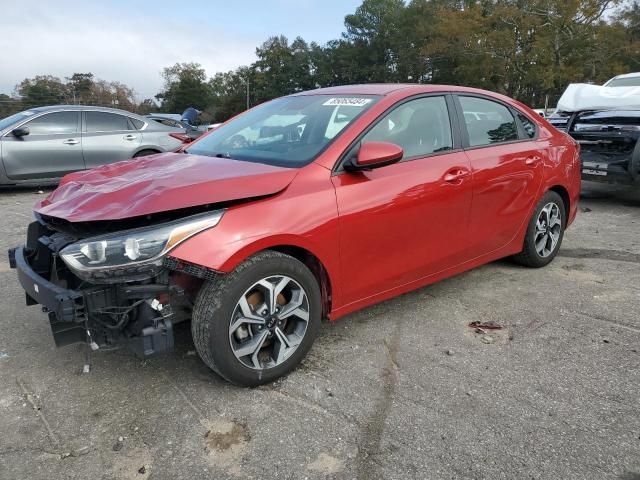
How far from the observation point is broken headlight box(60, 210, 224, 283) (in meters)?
2.39

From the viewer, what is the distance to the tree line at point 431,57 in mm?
29266

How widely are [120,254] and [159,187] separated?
1.32ft

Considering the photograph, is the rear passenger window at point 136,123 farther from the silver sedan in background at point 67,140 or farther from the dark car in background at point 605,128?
the dark car in background at point 605,128

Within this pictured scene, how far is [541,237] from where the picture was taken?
4.67 meters

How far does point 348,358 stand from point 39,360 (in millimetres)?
1844

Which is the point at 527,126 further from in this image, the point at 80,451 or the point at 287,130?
the point at 80,451

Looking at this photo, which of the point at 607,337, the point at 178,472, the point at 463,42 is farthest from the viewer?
the point at 463,42

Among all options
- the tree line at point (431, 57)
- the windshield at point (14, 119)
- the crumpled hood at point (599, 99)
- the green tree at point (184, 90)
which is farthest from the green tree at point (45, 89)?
the crumpled hood at point (599, 99)

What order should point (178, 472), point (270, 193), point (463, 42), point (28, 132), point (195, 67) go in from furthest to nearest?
point (195, 67) → point (463, 42) → point (28, 132) → point (270, 193) → point (178, 472)

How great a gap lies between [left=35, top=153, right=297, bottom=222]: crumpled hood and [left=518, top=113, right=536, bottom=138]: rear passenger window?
2.50 metres

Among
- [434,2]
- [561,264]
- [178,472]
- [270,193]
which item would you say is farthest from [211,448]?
[434,2]

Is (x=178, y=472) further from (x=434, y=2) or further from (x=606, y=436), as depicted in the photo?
(x=434, y=2)

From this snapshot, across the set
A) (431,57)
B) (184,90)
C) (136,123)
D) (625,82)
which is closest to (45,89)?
(184,90)

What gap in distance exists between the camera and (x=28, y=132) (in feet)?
28.5
